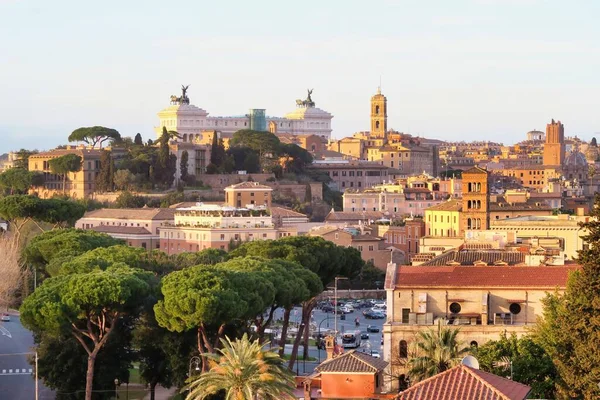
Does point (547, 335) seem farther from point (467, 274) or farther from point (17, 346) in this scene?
point (17, 346)

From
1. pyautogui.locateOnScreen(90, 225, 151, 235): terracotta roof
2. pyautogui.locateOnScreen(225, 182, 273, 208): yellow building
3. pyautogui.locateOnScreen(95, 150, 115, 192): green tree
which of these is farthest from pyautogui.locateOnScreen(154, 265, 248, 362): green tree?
pyautogui.locateOnScreen(95, 150, 115, 192): green tree

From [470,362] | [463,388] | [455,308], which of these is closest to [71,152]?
[455,308]

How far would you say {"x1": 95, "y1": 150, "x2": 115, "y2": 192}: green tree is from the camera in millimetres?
119750

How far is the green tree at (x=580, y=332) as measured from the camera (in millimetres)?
38938

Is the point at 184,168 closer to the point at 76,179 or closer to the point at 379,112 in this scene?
the point at 76,179

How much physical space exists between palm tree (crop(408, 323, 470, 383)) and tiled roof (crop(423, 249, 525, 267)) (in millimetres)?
13827

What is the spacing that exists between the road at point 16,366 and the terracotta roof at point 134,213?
3699cm

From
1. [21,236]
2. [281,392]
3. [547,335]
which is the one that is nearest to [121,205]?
[21,236]

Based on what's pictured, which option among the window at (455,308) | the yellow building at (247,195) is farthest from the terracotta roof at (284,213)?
the window at (455,308)

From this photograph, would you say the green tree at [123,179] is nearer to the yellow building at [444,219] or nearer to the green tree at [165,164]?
the green tree at [165,164]

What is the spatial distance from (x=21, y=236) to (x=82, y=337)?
36760 millimetres

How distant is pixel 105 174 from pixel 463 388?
89.9m

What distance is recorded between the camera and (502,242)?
219 feet

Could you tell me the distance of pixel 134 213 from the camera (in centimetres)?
10825
